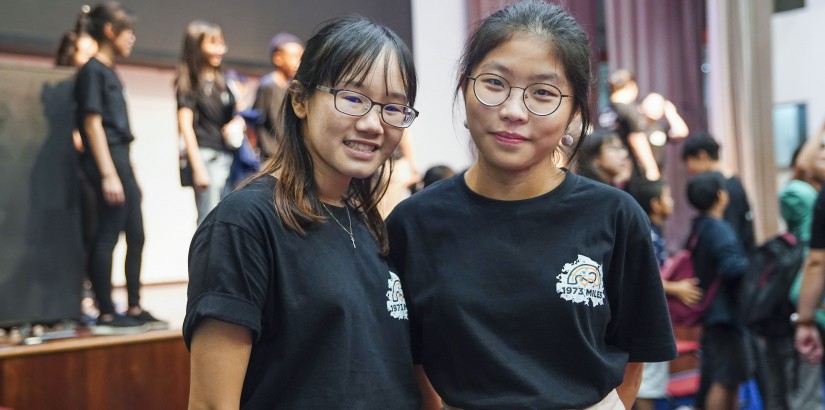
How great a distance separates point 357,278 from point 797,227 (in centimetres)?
321

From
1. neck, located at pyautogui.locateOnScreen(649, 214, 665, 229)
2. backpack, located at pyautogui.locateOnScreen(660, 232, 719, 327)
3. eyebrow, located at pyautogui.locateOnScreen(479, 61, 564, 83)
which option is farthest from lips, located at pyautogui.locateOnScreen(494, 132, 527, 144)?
neck, located at pyautogui.locateOnScreen(649, 214, 665, 229)

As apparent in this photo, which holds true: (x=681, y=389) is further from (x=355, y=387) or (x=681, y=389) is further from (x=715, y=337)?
(x=355, y=387)

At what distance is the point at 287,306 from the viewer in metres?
1.33

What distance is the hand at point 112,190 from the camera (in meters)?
3.94

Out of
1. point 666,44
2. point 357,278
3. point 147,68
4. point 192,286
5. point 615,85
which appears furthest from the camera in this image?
point 666,44

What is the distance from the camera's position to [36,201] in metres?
4.03

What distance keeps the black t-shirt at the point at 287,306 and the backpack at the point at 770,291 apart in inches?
107

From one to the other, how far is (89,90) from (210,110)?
713mm

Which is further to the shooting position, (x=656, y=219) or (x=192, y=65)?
(x=192, y=65)

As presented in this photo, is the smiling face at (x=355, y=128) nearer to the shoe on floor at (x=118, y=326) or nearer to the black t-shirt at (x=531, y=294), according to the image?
the black t-shirt at (x=531, y=294)

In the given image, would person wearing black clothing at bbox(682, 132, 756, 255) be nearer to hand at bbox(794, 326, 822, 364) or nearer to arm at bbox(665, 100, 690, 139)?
hand at bbox(794, 326, 822, 364)

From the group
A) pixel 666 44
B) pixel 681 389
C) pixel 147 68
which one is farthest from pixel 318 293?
pixel 666 44

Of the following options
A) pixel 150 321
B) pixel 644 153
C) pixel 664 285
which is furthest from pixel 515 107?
pixel 644 153

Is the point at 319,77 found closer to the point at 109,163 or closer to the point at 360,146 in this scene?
the point at 360,146
